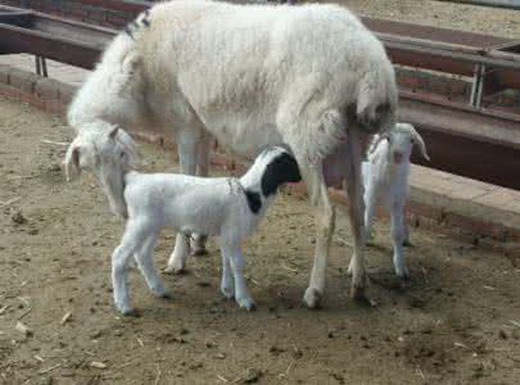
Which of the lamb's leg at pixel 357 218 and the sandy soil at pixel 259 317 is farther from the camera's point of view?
the lamb's leg at pixel 357 218

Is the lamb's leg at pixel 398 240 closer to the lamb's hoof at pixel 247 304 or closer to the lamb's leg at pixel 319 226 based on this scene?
the lamb's leg at pixel 319 226

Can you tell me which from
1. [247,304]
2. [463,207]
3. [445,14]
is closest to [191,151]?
[247,304]

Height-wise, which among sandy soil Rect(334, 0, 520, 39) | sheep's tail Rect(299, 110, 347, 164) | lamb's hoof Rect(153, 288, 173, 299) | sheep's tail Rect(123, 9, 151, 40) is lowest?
lamb's hoof Rect(153, 288, 173, 299)

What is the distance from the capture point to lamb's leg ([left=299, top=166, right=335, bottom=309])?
13.6ft

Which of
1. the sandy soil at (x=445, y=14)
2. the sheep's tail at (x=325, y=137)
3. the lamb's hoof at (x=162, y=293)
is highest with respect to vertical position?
the sheep's tail at (x=325, y=137)

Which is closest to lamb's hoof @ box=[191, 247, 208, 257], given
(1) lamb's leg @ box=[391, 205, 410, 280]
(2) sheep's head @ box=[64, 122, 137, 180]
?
(2) sheep's head @ box=[64, 122, 137, 180]

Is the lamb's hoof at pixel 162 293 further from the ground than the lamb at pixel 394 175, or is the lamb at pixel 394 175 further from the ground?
the lamb at pixel 394 175

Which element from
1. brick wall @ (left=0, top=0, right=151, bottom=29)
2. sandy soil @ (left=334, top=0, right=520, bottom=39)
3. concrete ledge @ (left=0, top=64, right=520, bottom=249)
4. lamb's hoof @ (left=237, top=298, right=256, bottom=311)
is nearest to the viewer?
lamb's hoof @ (left=237, top=298, right=256, bottom=311)

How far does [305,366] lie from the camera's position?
3.80 metres

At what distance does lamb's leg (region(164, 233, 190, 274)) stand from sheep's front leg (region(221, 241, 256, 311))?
0.53 metres

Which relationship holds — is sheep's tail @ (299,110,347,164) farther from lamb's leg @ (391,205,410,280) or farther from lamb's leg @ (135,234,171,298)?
lamb's leg @ (135,234,171,298)

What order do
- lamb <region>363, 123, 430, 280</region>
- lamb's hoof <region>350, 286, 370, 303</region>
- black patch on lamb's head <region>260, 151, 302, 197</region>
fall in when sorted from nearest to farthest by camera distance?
black patch on lamb's head <region>260, 151, 302, 197</region>
lamb's hoof <region>350, 286, 370, 303</region>
lamb <region>363, 123, 430, 280</region>

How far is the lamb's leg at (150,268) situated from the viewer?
13.9 ft

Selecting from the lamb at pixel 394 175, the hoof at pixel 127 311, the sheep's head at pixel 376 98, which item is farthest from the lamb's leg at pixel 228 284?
the sheep's head at pixel 376 98
